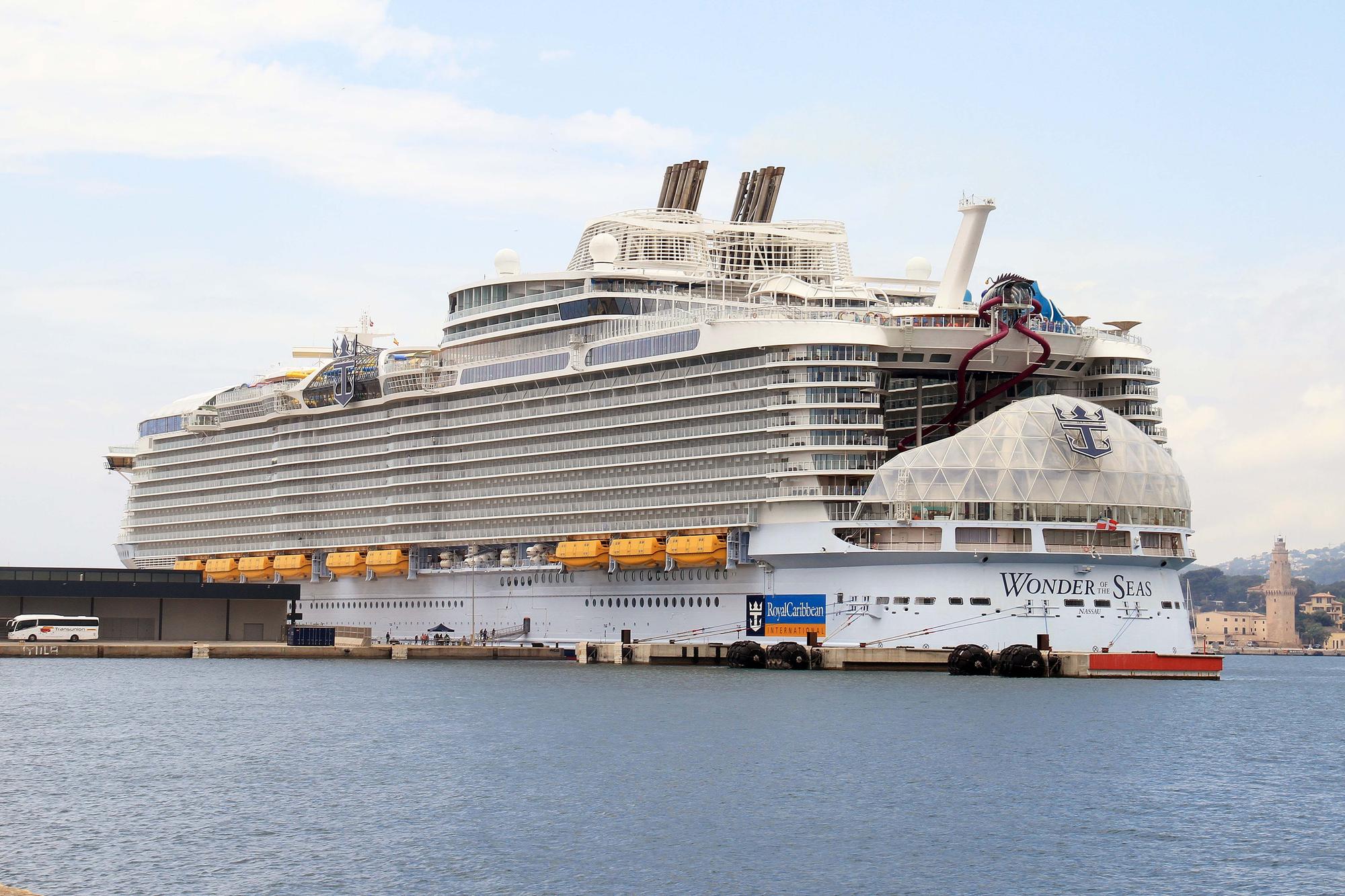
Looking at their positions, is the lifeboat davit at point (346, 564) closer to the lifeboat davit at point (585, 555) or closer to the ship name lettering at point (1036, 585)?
the lifeboat davit at point (585, 555)

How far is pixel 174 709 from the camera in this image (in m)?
74.6

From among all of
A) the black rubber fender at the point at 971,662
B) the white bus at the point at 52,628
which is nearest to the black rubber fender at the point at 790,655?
the black rubber fender at the point at 971,662

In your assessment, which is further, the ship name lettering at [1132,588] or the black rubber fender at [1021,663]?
the ship name lettering at [1132,588]

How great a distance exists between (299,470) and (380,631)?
17.2m

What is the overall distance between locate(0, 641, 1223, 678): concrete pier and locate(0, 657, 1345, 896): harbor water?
385 centimetres

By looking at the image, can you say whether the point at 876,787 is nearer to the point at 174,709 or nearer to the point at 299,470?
the point at 174,709

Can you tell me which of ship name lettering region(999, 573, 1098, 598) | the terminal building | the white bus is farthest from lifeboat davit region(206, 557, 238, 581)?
ship name lettering region(999, 573, 1098, 598)

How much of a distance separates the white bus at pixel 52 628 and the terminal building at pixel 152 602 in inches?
130

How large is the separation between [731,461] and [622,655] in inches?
540

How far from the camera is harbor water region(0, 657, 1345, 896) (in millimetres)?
39062

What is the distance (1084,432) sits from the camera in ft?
290

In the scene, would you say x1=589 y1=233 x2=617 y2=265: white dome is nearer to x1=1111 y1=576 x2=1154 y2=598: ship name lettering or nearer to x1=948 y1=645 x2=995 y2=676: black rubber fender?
x1=948 y1=645 x2=995 y2=676: black rubber fender

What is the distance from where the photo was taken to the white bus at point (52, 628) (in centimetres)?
11981

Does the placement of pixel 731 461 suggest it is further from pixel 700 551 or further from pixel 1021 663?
pixel 1021 663
